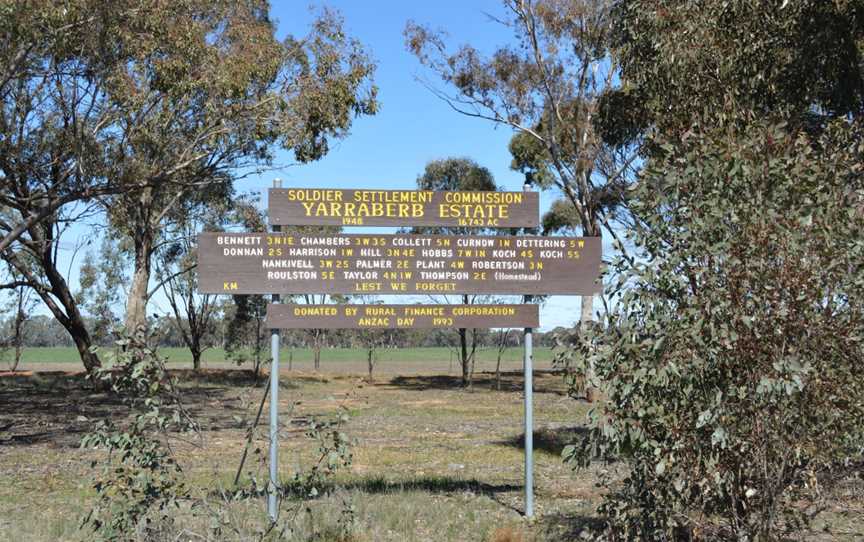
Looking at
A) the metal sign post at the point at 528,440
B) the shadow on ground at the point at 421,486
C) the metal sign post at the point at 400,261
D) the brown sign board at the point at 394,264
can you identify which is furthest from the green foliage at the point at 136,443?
the metal sign post at the point at 528,440

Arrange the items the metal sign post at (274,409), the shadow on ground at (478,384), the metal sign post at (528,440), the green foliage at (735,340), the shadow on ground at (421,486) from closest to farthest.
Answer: the green foliage at (735,340) < the metal sign post at (274,409) < the metal sign post at (528,440) < the shadow on ground at (421,486) < the shadow on ground at (478,384)

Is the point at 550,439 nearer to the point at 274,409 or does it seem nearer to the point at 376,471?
the point at 376,471

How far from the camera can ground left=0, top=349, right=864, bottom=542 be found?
7.51 metres

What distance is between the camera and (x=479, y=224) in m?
8.80

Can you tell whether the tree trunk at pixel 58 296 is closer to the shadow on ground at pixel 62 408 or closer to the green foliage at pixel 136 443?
the shadow on ground at pixel 62 408

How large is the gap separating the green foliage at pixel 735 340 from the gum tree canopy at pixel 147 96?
12.0 m

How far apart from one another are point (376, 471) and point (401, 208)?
4.66 metres

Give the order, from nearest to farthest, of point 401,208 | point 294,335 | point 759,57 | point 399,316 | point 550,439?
point 399,316
point 401,208
point 759,57
point 550,439
point 294,335

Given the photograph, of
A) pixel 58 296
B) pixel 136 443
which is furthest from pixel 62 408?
pixel 136 443

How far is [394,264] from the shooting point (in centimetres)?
855

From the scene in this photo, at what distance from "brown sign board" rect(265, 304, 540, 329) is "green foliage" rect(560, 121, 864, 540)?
9.61 feet

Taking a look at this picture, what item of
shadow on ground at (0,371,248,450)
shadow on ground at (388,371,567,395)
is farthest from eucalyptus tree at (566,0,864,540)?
shadow on ground at (388,371,567,395)

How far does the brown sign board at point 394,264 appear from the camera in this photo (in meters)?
8.23

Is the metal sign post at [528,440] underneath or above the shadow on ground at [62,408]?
above
